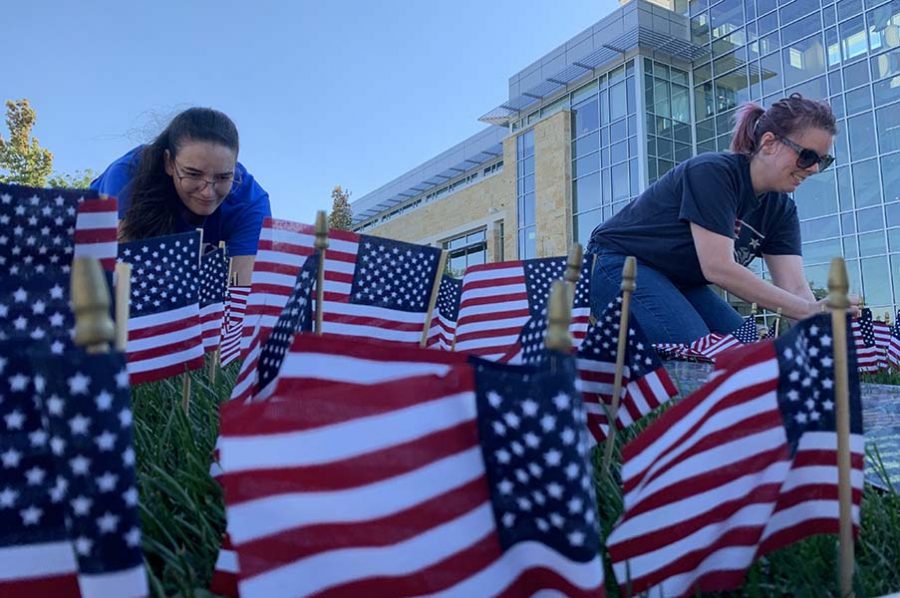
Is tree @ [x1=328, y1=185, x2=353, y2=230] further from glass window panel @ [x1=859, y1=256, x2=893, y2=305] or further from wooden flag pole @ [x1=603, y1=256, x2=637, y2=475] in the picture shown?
wooden flag pole @ [x1=603, y1=256, x2=637, y2=475]

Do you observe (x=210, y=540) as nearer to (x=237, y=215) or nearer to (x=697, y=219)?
(x=697, y=219)

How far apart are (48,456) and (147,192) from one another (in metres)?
2.92

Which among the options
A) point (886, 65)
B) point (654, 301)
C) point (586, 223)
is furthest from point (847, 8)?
point (654, 301)

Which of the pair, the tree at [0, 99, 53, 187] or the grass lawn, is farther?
the tree at [0, 99, 53, 187]

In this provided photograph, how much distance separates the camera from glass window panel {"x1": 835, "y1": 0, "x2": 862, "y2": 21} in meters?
17.4

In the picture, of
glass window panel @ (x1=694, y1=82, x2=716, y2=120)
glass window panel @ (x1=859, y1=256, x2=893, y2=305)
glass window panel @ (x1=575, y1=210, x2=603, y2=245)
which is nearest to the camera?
glass window panel @ (x1=859, y1=256, x2=893, y2=305)

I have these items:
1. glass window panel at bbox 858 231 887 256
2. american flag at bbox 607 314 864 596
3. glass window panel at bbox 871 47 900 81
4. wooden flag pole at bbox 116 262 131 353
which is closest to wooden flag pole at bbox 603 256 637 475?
american flag at bbox 607 314 864 596

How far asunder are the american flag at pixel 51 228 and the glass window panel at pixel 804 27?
69.3 feet

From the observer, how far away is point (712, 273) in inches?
148

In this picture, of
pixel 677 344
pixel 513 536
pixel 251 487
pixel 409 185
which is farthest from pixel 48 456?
pixel 409 185

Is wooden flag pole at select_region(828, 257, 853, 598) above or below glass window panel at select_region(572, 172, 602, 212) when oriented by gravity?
below

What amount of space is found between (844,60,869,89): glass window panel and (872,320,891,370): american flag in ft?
46.0

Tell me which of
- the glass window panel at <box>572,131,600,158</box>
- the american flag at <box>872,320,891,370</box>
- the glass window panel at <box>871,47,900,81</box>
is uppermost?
the glass window panel at <box>572,131,600,158</box>

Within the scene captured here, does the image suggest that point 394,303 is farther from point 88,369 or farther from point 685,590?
point 88,369
